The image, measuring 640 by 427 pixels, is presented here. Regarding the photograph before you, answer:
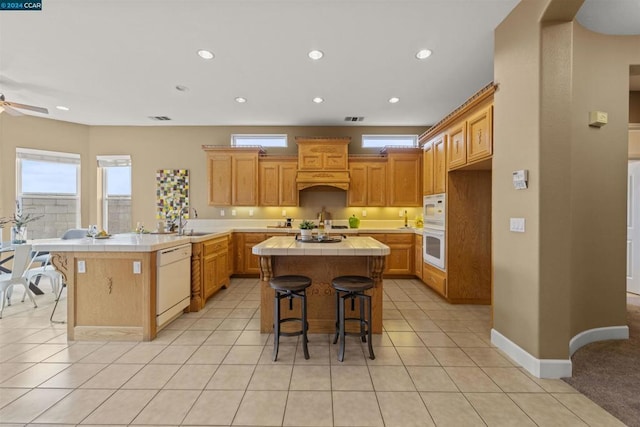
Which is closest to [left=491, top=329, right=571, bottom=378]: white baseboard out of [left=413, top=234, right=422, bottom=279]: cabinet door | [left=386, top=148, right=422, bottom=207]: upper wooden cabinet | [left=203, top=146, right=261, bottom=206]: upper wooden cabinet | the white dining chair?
[left=413, top=234, right=422, bottom=279]: cabinet door

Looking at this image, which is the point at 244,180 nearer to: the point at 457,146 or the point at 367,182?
the point at 367,182

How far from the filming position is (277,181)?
5.32 meters

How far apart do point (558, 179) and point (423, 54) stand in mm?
1921

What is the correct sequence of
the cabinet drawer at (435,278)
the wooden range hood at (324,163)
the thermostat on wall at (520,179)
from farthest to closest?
the wooden range hood at (324,163)
the cabinet drawer at (435,278)
the thermostat on wall at (520,179)

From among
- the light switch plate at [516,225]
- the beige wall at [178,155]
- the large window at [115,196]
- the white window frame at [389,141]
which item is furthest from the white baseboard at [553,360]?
the large window at [115,196]

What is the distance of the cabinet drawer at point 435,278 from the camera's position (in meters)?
3.85

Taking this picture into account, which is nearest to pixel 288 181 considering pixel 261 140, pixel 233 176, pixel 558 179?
pixel 233 176

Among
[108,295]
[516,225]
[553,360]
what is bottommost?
[553,360]

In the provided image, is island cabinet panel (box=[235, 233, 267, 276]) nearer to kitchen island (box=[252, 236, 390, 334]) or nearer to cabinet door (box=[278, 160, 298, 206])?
cabinet door (box=[278, 160, 298, 206])

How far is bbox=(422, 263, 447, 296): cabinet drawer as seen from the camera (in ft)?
12.6

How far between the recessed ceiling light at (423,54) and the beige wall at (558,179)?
65 centimetres

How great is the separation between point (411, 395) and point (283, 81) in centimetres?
373

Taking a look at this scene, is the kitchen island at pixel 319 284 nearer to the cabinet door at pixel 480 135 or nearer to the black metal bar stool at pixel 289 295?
the black metal bar stool at pixel 289 295

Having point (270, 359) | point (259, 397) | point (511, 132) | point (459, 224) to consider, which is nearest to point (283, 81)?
point (511, 132)
